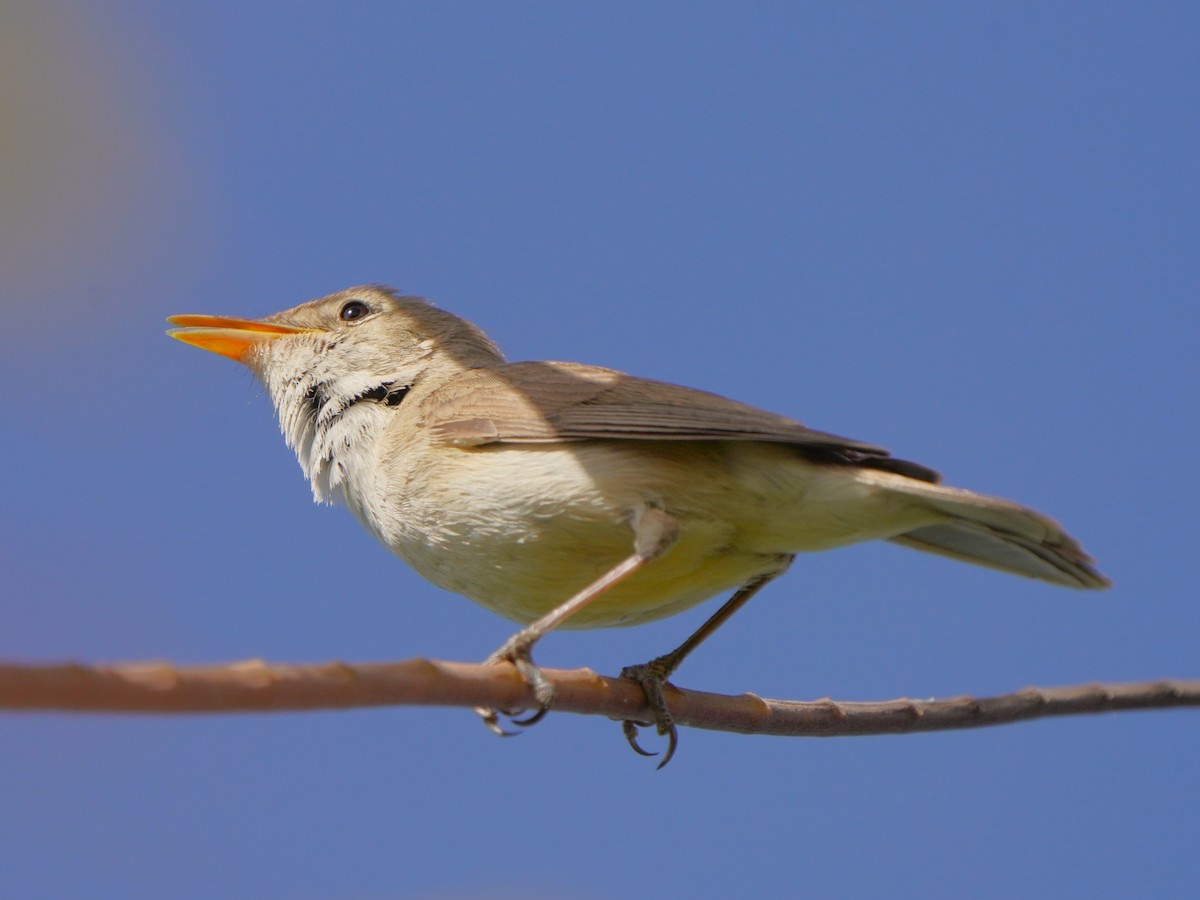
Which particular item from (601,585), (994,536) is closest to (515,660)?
(601,585)

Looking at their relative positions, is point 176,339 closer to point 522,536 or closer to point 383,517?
point 383,517

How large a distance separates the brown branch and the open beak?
106 inches

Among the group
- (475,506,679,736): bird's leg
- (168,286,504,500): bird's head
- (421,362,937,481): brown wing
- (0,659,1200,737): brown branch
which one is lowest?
(0,659,1200,737): brown branch

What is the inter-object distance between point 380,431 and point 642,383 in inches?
44.4

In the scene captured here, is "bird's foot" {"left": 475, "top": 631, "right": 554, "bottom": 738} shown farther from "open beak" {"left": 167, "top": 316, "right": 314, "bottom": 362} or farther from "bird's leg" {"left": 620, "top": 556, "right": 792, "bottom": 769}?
"open beak" {"left": 167, "top": 316, "right": 314, "bottom": 362}

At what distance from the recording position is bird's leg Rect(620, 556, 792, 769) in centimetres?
409

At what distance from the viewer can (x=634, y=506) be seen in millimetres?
4105

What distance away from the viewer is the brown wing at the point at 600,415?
407cm

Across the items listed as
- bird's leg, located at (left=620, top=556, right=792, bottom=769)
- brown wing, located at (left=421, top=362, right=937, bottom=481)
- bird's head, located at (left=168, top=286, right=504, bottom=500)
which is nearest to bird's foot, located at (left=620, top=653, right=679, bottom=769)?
bird's leg, located at (left=620, top=556, right=792, bottom=769)

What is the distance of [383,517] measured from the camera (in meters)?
4.57

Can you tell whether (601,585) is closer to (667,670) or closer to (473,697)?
(667,670)

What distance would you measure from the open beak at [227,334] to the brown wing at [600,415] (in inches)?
49.3

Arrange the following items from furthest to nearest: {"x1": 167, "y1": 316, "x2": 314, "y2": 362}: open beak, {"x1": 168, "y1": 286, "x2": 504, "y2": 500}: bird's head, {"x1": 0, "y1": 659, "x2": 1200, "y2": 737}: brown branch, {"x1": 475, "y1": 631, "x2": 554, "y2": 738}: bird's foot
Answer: {"x1": 167, "y1": 316, "x2": 314, "y2": 362}: open beak, {"x1": 168, "y1": 286, "x2": 504, "y2": 500}: bird's head, {"x1": 475, "y1": 631, "x2": 554, "y2": 738}: bird's foot, {"x1": 0, "y1": 659, "x2": 1200, "y2": 737}: brown branch

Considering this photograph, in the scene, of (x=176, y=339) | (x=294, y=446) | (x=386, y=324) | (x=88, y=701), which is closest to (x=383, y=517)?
(x=294, y=446)
